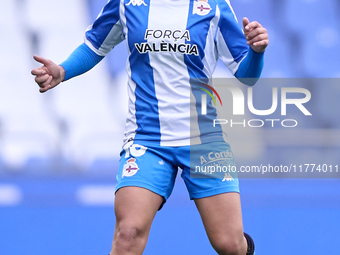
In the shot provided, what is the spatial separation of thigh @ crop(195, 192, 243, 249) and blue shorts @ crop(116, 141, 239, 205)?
3 centimetres

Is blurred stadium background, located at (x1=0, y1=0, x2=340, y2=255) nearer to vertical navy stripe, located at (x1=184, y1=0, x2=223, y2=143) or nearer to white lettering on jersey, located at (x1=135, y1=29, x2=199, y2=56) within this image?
vertical navy stripe, located at (x1=184, y1=0, x2=223, y2=143)

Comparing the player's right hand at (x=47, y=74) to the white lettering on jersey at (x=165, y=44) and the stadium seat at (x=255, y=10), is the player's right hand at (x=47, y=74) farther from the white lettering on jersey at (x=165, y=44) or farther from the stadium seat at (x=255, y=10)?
the stadium seat at (x=255, y=10)

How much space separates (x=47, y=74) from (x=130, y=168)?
50 centimetres

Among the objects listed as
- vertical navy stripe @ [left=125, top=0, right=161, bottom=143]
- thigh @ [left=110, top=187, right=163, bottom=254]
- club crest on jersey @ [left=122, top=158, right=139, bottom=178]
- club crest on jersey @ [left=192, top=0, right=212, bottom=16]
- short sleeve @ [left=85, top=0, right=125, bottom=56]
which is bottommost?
thigh @ [left=110, top=187, right=163, bottom=254]

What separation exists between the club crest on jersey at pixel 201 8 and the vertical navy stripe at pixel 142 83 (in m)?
0.20

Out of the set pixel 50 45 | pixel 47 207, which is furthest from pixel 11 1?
pixel 47 207

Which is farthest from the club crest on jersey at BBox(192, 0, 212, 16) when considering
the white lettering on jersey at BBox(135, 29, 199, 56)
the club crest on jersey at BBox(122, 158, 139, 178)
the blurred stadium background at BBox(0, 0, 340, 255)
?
the blurred stadium background at BBox(0, 0, 340, 255)

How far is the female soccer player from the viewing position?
6.70 feet

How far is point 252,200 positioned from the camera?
3738 mm

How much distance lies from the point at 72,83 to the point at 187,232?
4.74 ft

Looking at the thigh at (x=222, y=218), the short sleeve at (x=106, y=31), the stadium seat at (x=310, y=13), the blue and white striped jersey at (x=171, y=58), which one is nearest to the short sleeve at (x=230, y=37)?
the blue and white striped jersey at (x=171, y=58)

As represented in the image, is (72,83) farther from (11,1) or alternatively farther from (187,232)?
(187,232)

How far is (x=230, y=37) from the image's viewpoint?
2.17 meters

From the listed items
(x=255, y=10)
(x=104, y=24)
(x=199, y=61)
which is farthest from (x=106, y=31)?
(x=255, y=10)
